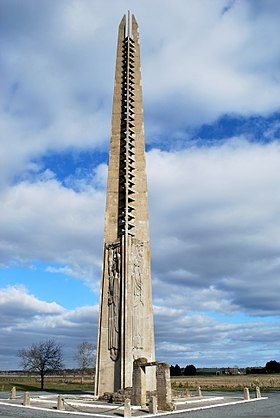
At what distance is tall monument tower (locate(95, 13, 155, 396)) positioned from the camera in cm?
2572

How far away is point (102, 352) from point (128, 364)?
7.11ft

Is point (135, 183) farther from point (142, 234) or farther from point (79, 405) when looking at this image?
point (79, 405)

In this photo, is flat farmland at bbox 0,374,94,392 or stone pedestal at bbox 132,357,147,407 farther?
flat farmland at bbox 0,374,94,392

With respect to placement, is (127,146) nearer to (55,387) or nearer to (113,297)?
(113,297)

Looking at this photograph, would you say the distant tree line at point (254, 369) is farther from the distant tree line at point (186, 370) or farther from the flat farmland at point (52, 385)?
the flat farmland at point (52, 385)

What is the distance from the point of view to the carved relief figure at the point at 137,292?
26344mm

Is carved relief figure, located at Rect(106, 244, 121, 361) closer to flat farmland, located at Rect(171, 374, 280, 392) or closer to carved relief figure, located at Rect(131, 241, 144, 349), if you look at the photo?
carved relief figure, located at Rect(131, 241, 144, 349)

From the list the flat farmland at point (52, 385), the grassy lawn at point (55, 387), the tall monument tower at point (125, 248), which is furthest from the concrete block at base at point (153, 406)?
the flat farmland at point (52, 385)

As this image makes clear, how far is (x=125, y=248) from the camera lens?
90.2 ft

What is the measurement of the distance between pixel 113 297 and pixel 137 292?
159cm

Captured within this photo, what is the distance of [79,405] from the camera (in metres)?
21.8

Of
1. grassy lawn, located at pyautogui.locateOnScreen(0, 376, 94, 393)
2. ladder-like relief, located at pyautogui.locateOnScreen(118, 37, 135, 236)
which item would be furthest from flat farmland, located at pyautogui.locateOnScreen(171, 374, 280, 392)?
ladder-like relief, located at pyautogui.locateOnScreen(118, 37, 135, 236)

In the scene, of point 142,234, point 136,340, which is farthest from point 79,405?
point 142,234

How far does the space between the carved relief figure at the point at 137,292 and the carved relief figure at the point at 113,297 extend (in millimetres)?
1009
